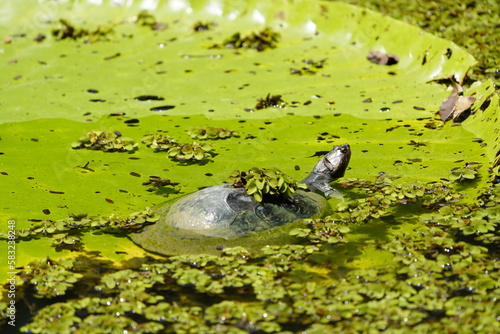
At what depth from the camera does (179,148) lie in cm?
456

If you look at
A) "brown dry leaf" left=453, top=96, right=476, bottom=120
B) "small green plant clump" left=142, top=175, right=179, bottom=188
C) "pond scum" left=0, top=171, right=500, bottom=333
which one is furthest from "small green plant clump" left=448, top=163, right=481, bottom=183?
"small green plant clump" left=142, top=175, right=179, bottom=188

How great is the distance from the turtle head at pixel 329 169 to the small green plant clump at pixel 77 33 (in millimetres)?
3502

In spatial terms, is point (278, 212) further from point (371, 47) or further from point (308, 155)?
point (371, 47)

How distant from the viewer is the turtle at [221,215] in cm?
368

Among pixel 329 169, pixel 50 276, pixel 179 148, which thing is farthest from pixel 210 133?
pixel 50 276

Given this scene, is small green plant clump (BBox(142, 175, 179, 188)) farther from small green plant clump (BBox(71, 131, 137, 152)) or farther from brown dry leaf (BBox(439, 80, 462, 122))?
brown dry leaf (BBox(439, 80, 462, 122))

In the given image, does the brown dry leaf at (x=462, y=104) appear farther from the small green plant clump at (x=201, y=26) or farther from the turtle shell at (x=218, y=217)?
the small green plant clump at (x=201, y=26)

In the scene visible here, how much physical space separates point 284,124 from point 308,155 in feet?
1.49

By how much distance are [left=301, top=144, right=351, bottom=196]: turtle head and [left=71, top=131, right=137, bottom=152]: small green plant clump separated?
1297 millimetres

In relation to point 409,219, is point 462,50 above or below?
above

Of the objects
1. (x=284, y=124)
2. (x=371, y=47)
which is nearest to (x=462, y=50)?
(x=371, y=47)

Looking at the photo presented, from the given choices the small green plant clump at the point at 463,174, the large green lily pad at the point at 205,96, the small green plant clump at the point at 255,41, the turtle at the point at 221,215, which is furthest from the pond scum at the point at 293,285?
the small green plant clump at the point at 255,41

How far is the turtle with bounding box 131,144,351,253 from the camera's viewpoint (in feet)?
12.1

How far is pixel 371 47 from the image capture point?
20.4ft
